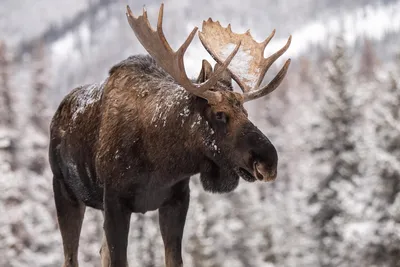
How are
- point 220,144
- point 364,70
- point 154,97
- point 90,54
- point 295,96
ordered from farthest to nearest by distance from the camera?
point 90,54, point 364,70, point 295,96, point 154,97, point 220,144

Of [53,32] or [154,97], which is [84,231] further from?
[53,32]

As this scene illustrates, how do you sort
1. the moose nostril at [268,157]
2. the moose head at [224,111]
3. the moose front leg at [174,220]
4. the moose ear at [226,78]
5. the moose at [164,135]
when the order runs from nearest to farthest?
the moose nostril at [268,157], the moose head at [224,111], the moose at [164,135], the moose ear at [226,78], the moose front leg at [174,220]

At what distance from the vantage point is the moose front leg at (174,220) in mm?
4520

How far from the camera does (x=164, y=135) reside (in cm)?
427

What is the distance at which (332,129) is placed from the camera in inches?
1080

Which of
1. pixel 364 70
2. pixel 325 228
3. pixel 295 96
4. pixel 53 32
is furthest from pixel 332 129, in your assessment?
pixel 53 32

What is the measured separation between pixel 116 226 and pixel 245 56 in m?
1.62

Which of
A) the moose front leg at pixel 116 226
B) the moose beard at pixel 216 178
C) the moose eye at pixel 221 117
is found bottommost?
the moose front leg at pixel 116 226

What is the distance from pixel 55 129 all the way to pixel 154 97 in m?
1.13

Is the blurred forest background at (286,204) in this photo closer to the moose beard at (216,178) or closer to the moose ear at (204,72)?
the moose ear at (204,72)

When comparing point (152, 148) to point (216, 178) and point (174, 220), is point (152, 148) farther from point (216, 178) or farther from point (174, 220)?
point (174, 220)

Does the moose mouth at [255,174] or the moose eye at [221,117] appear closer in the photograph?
the moose mouth at [255,174]

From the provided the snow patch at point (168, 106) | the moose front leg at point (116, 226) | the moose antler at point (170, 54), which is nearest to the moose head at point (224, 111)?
the moose antler at point (170, 54)

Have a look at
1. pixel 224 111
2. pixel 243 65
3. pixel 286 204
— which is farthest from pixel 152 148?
pixel 286 204
